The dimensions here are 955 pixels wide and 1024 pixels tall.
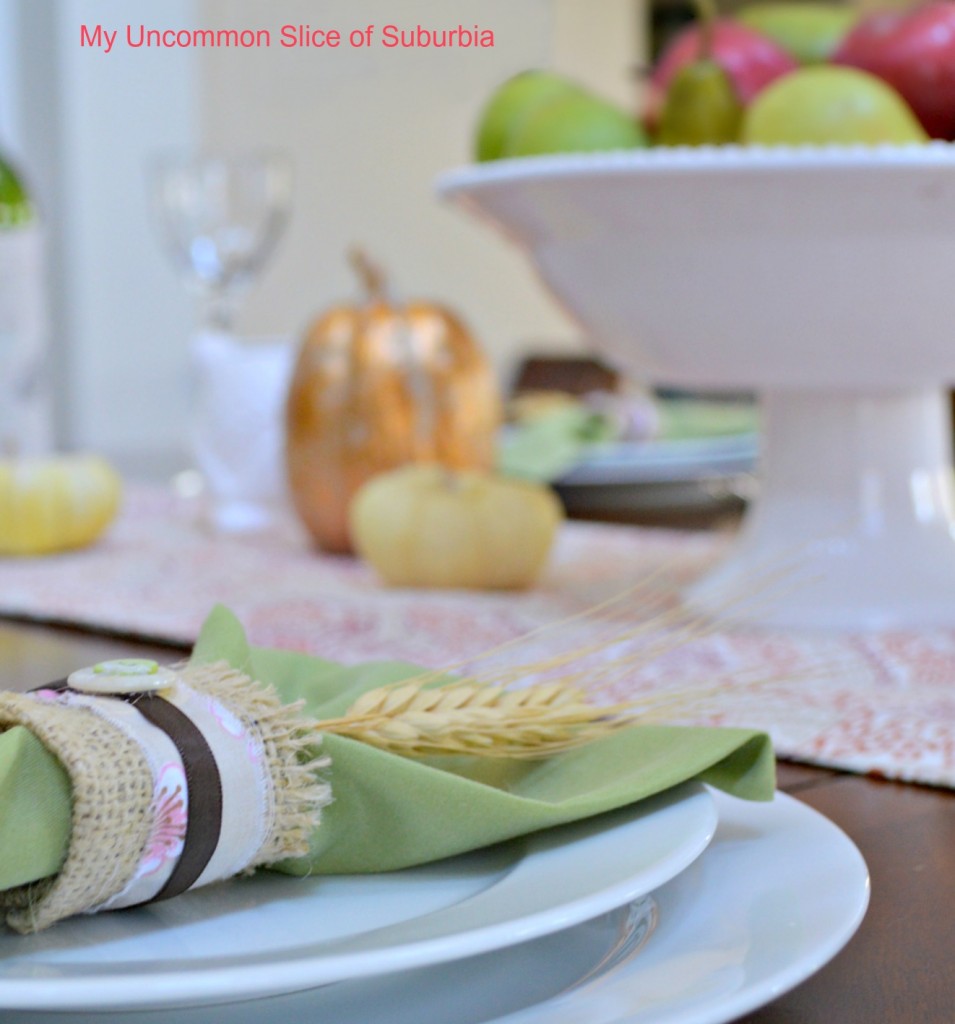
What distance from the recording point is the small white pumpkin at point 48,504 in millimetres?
902

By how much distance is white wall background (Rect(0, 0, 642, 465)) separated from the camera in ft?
7.20

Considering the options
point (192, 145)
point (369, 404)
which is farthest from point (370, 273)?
point (192, 145)

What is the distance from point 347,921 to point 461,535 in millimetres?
561

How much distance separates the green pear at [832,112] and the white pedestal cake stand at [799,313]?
0.03 metres

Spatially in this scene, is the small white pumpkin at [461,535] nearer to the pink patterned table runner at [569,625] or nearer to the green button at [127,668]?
the pink patterned table runner at [569,625]

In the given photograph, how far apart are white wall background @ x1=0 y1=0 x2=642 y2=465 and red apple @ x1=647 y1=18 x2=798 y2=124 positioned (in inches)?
45.0

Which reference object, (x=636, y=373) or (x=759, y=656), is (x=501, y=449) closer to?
(x=636, y=373)

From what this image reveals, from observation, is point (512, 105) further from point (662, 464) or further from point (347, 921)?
point (347, 921)

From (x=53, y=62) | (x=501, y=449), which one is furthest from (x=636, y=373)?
(x=53, y=62)

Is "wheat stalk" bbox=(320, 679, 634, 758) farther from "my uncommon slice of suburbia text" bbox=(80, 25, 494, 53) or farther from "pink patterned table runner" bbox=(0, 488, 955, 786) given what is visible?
"my uncommon slice of suburbia text" bbox=(80, 25, 494, 53)

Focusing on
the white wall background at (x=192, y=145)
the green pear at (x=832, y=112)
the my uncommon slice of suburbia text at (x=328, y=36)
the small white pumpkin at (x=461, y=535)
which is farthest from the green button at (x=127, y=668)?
the white wall background at (x=192, y=145)

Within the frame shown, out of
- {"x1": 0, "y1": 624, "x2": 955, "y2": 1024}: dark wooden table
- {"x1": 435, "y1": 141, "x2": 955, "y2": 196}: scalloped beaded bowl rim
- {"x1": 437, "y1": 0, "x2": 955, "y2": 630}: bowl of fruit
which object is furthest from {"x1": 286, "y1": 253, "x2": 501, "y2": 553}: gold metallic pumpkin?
{"x1": 0, "y1": 624, "x2": 955, "y2": 1024}: dark wooden table

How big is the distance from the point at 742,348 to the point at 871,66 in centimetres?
14

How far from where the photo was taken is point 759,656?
0.60 metres
